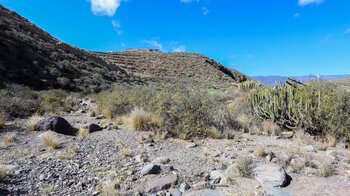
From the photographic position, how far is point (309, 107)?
281 inches

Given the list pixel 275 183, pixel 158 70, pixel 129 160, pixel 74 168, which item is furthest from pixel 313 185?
pixel 158 70

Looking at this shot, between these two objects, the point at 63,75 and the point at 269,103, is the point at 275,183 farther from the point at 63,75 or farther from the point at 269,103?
the point at 63,75

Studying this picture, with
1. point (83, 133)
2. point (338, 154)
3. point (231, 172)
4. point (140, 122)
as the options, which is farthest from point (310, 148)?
point (83, 133)

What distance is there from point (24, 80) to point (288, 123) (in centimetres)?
1487

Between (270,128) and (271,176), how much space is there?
3498 mm

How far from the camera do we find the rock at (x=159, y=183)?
13.4 ft

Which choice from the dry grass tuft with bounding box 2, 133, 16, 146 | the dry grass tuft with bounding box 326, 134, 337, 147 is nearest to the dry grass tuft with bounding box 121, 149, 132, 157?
the dry grass tuft with bounding box 2, 133, 16, 146

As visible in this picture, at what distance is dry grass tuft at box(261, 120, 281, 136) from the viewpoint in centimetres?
747

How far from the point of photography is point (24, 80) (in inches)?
637

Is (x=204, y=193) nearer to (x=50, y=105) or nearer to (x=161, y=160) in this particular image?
(x=161, y=160)

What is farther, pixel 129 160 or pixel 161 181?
pixel 129 160

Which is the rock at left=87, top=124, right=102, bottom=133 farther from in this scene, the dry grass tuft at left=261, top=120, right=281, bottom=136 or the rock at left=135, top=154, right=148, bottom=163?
the dry grass tuft at left=261, top=120, right=281, bottom=136

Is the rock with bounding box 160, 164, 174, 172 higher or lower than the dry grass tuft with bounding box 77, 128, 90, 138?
lower

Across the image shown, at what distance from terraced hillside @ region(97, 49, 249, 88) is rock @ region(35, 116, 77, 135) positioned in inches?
1232
